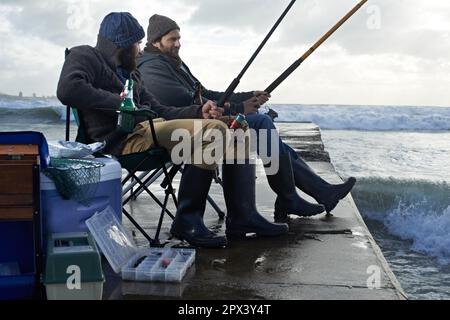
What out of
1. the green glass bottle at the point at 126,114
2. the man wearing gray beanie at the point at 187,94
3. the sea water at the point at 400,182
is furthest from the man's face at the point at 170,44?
the sea water at the point at 400,182

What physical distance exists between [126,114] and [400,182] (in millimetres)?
8180

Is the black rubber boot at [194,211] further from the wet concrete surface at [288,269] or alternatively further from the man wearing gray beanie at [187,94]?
the man wearing gray beanie at [187,94]

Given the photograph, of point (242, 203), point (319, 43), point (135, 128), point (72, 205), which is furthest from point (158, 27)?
point (72, 205)

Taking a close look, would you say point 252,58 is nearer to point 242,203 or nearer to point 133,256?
point 242,203

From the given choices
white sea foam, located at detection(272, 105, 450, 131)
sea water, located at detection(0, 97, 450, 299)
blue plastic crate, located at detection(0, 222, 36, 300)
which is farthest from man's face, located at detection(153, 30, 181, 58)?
white sea foam, located at detection(272, 105, 450, 131)

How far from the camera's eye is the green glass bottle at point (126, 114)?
3.17m

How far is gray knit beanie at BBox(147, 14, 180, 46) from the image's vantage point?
4031 millimetres

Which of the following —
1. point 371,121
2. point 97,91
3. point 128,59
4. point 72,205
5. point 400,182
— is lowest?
point 371,121

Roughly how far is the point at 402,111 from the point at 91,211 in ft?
116

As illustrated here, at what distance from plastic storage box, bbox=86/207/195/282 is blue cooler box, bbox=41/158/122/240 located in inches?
1.9

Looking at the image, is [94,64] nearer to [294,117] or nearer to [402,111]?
[294,117]

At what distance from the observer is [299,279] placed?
285 cm

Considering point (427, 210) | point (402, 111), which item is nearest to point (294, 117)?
point (402, 111)

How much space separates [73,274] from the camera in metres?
2.36
